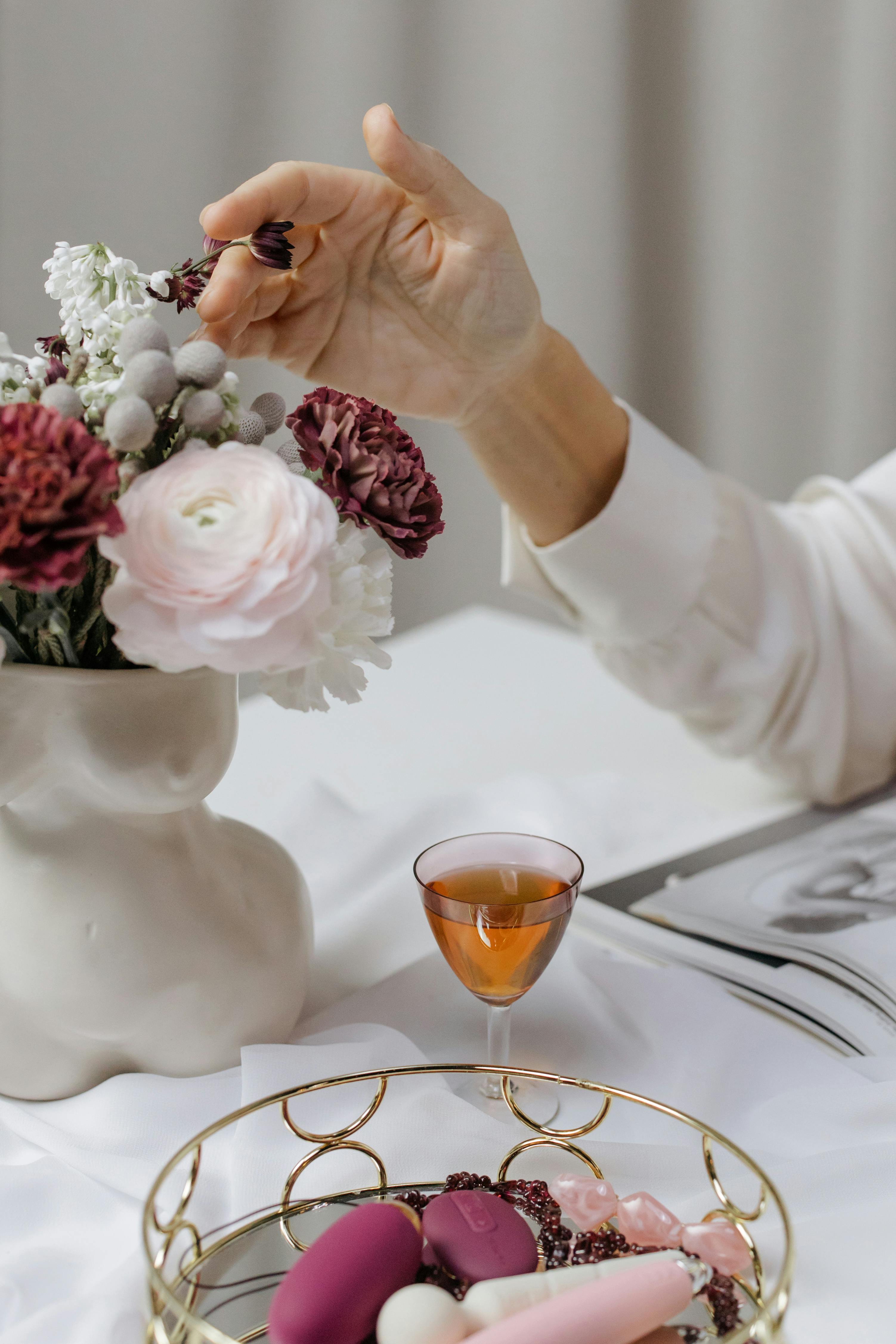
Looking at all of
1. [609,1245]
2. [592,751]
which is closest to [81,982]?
[609,1245]

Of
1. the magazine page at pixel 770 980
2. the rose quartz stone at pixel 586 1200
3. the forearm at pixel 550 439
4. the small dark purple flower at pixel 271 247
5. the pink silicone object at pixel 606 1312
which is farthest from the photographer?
the forearm at pixel 550 439

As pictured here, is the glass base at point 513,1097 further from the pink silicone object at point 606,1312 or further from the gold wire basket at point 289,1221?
the pink silicone object at point 606,1312

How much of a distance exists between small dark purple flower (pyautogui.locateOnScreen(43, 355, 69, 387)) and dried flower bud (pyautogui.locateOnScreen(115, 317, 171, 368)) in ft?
0.13

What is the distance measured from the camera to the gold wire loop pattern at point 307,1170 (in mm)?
456

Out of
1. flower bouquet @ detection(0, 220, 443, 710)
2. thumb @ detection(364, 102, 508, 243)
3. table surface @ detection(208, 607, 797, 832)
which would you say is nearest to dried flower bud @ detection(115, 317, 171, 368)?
flower bouquet @ detection(0, 220, 443, 710)

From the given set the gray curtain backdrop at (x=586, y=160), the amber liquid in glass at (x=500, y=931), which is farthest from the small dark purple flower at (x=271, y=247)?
the gray curtain backdrop at (x=586, y=160)

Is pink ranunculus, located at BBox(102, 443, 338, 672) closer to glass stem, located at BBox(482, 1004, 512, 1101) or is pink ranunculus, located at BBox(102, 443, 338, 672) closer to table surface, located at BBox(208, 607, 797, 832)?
glass stem, located at BBox(482, 1004, 512, 1101)

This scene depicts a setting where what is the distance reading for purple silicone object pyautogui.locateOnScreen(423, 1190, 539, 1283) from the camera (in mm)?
389

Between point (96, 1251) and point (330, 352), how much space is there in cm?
59

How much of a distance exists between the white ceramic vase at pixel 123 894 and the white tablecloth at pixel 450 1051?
0.02 meters

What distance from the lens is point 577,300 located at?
2303mm

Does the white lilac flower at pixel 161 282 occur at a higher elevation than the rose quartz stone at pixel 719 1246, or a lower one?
higher

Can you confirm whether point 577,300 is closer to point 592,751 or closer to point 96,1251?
point 592,751

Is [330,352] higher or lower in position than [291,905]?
higher
